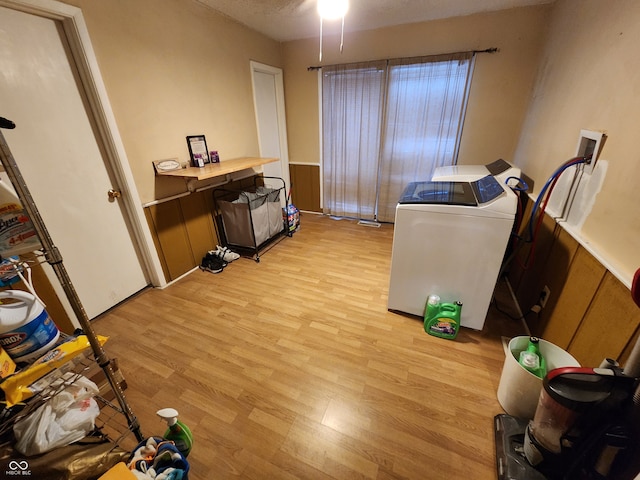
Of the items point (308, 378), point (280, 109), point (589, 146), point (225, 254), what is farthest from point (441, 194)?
point (280, 109)

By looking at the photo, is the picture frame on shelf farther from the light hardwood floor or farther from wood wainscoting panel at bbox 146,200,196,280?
the light hardwood floor

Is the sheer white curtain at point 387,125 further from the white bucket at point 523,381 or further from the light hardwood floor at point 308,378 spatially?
the white bucket at point 523,381

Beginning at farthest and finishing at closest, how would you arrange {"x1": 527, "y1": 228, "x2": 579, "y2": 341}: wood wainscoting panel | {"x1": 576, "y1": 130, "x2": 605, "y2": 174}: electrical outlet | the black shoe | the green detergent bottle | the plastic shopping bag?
the black shoe < the green detergent bottle < {"x1": 527, "y1": 228, "x2": 579, "y2": 341}: wood wainscoting panel < {"x1": 576, "y1": 130, "x2": 605, "y2": 174}: electrical outlet < the plastic shopping bag

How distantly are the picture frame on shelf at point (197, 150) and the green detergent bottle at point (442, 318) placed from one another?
7.84ft

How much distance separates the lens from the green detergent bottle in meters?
1.77

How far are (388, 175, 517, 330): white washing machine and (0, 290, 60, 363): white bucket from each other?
172 centimetres

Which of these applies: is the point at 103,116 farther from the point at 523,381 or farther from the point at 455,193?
the point at 523,381

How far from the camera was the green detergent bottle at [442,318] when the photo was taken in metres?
1.77

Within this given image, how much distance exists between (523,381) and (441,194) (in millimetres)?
1133

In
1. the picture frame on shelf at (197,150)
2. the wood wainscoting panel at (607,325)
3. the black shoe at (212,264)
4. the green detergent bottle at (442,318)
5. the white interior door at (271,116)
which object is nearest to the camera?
the wood wainscoting panel at (607,325)

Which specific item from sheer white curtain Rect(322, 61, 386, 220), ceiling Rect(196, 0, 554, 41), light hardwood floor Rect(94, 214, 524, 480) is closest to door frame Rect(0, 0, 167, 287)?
light hardwood floor Rect(94, 214, 524, 480)

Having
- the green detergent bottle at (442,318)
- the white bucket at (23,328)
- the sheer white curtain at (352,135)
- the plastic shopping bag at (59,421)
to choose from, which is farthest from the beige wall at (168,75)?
the green detergent bottle at (442,318)

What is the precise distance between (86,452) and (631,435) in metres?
1.72

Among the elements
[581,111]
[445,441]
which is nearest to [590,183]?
[581,111]
